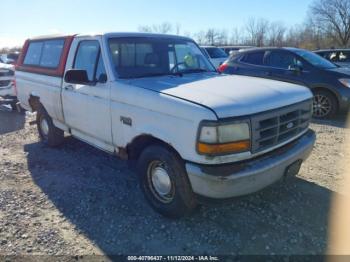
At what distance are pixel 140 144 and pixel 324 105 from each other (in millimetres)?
6082

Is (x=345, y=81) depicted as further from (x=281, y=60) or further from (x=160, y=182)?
(x=160, y=182)

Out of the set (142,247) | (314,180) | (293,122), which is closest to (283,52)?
(314,180)

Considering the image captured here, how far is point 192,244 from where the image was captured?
3303 mm

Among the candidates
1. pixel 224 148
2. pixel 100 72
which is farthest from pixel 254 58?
pixel 224 148

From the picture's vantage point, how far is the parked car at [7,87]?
10000 millimetres

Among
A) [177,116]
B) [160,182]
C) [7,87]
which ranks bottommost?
[160,182]

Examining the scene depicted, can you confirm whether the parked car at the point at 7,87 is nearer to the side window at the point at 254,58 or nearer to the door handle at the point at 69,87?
the door handle at the point at 69,87

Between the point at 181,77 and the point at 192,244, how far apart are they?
2.04 meters

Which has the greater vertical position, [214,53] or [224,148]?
[214,53]

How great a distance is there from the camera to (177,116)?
3.18 meters

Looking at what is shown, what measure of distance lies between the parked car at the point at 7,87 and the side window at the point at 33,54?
3.91 meters

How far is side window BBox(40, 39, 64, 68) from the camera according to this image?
5.36m

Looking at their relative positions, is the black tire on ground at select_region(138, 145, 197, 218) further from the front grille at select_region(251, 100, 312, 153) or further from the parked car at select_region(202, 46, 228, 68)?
the parked car at select_region(202, 46, 228, 68)

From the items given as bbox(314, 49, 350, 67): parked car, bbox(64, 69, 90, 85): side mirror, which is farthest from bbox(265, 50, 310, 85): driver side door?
bbox(64, 69, 90, 85): side mirror
